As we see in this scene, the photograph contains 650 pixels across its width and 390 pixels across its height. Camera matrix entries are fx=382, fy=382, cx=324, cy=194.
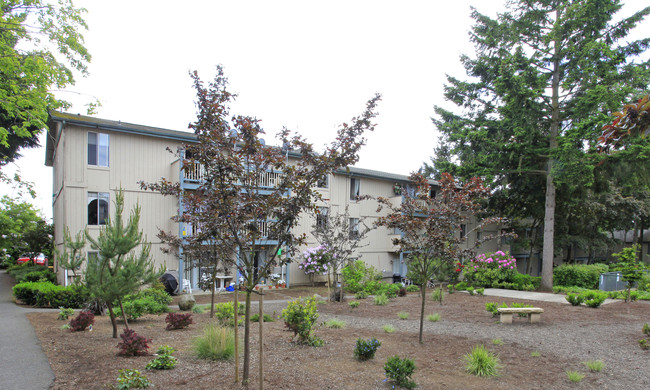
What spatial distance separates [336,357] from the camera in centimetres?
671

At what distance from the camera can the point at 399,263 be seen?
89.1 ft

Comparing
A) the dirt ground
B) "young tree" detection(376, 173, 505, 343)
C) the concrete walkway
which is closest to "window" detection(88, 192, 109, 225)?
the dirt ground

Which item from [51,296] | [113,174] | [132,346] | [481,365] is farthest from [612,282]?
[51,296]

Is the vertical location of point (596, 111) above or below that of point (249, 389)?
above

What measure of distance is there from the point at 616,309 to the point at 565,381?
9.39m

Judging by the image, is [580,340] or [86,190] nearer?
[580,340]

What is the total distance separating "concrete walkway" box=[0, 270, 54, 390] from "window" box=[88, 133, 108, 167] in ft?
26.8

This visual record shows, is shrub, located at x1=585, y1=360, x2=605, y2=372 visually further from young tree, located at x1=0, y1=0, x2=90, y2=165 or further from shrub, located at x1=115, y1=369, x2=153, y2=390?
young tree, located at x1=0, y1=0, x2=90, y2=165

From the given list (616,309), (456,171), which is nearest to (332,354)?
(616,309)

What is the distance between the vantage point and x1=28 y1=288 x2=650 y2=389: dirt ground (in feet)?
17.7

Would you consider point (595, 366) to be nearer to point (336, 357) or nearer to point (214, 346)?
point (336, 357)

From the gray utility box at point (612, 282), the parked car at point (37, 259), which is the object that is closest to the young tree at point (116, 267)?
the gray utility box at point (612, 282)

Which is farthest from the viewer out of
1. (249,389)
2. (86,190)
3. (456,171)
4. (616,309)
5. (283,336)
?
(456,171)

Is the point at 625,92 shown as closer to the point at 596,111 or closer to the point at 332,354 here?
the point at 596,111
